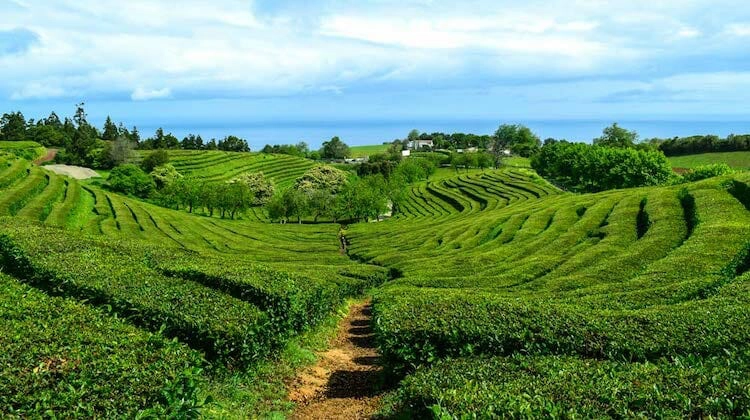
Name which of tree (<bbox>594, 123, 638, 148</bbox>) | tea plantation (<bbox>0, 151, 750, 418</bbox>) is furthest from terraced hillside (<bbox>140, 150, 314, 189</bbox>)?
tea plantation (<bbox>0, 151, 750, 418</bbox>)

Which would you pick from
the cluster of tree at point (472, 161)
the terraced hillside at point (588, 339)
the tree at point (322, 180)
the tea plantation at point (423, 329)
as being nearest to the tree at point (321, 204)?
the tree at point (322, 180)

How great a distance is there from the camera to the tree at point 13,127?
16012 centimetres

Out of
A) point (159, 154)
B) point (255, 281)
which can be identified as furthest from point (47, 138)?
point (255, 281)

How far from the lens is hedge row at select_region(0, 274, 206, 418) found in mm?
8539

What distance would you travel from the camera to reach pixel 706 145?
157 metres

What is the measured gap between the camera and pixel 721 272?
71.0 feet

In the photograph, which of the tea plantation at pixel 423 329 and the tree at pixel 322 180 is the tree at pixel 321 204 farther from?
the tea plantation at pixel 423 329

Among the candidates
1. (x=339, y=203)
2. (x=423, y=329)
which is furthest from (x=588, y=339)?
(x=339, y=203)

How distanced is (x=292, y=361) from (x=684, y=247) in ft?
69.5

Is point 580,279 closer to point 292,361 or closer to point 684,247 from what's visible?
point 684,247

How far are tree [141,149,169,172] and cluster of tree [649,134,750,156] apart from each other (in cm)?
15703

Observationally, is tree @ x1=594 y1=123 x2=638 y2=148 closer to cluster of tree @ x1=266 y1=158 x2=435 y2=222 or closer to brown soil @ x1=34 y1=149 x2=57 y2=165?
cluster of tree @ x1=266 y1=158 x2=435 y2=222

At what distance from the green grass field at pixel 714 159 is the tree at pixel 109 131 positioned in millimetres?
182446

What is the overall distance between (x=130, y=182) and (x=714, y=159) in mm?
151983
